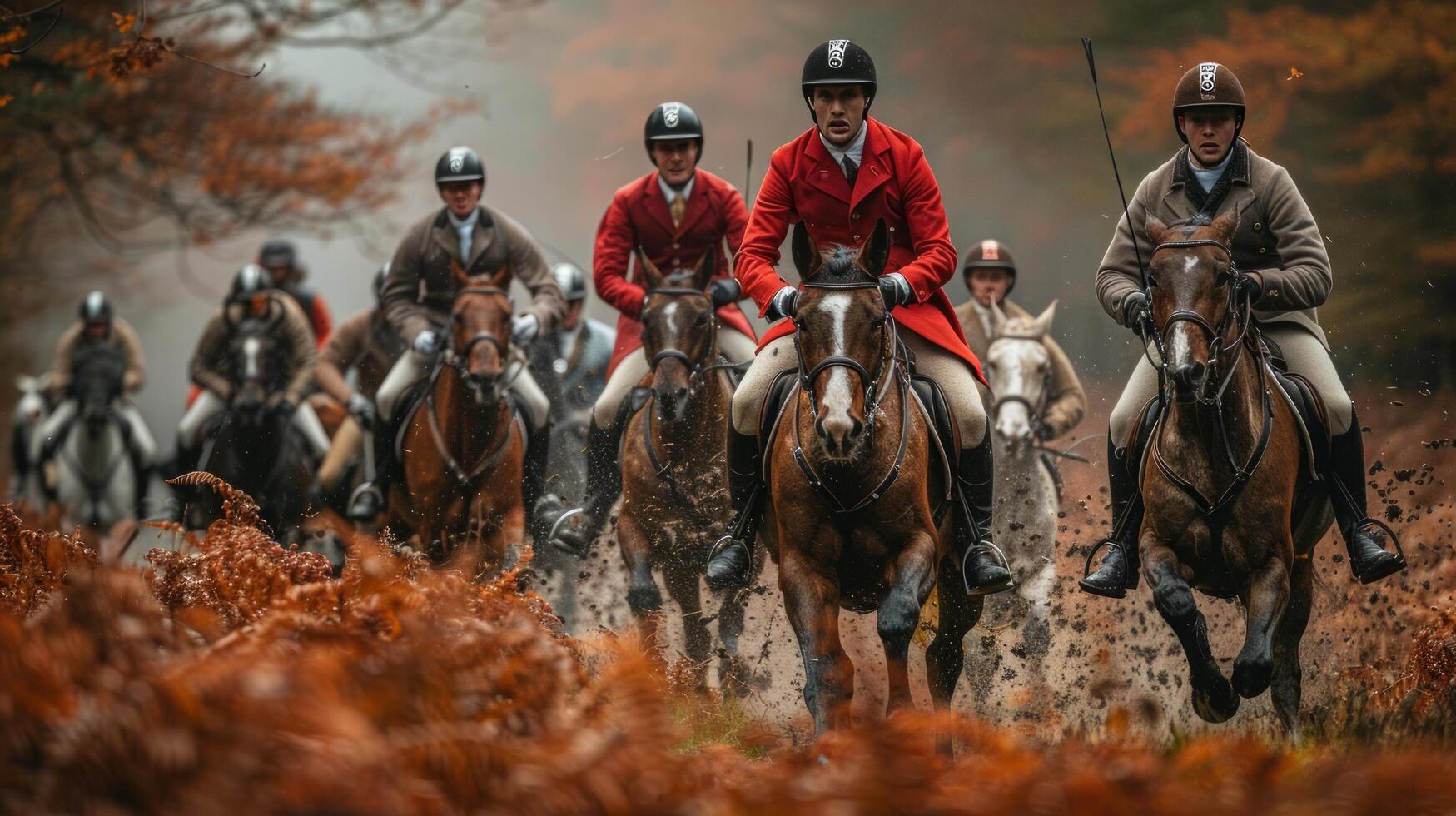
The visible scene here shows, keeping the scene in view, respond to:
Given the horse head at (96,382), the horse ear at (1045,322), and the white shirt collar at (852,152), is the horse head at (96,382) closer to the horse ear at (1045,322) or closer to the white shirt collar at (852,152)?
the horse ear at (1045,322)

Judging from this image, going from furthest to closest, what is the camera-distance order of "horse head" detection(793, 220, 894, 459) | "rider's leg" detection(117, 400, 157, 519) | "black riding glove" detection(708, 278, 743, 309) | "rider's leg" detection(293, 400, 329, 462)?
"rider's leg" detection(117, 400, 157, 519) → "rider's leg" detection(293, 400, 329, 462) → "black riding glove" detection(708, 278, 743, 309) → "horse head" detection(793, 220, 894, 459)

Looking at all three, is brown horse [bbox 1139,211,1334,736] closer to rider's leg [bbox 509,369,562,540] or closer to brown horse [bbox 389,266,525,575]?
brown horse [bbox 389,266,525,575]

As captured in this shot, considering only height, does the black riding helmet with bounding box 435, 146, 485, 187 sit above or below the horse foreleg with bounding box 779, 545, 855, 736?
above

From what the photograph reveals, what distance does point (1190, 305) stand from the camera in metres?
7.12

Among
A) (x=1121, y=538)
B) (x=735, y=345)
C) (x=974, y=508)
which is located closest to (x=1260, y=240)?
(x=1121, y=538)

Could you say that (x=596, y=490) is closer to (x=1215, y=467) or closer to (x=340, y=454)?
(x=340, y=454)

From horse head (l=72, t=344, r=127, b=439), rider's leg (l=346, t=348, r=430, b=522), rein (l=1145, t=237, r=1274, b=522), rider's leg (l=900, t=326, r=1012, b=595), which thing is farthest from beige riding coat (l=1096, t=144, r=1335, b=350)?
horse head (l=72, t=344, r=127, b=439)

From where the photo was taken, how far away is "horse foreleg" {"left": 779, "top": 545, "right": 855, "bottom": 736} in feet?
22.2

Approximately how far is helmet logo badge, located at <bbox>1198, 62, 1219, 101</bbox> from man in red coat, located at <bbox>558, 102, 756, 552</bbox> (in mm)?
3329

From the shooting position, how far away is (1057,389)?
41.5ft

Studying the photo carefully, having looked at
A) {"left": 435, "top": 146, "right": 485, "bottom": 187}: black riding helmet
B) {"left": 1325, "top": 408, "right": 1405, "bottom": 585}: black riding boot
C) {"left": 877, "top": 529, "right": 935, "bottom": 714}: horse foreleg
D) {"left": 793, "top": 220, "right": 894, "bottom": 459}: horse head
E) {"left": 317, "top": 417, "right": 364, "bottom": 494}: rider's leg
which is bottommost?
{"left": 877, "top": 529, "right": 935, "bottom": 714}: horse foreleg

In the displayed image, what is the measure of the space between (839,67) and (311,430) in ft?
25.7

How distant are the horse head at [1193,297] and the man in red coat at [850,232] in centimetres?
99

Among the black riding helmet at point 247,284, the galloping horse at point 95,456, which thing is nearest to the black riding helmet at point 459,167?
the black riding helmet at point 247,284
